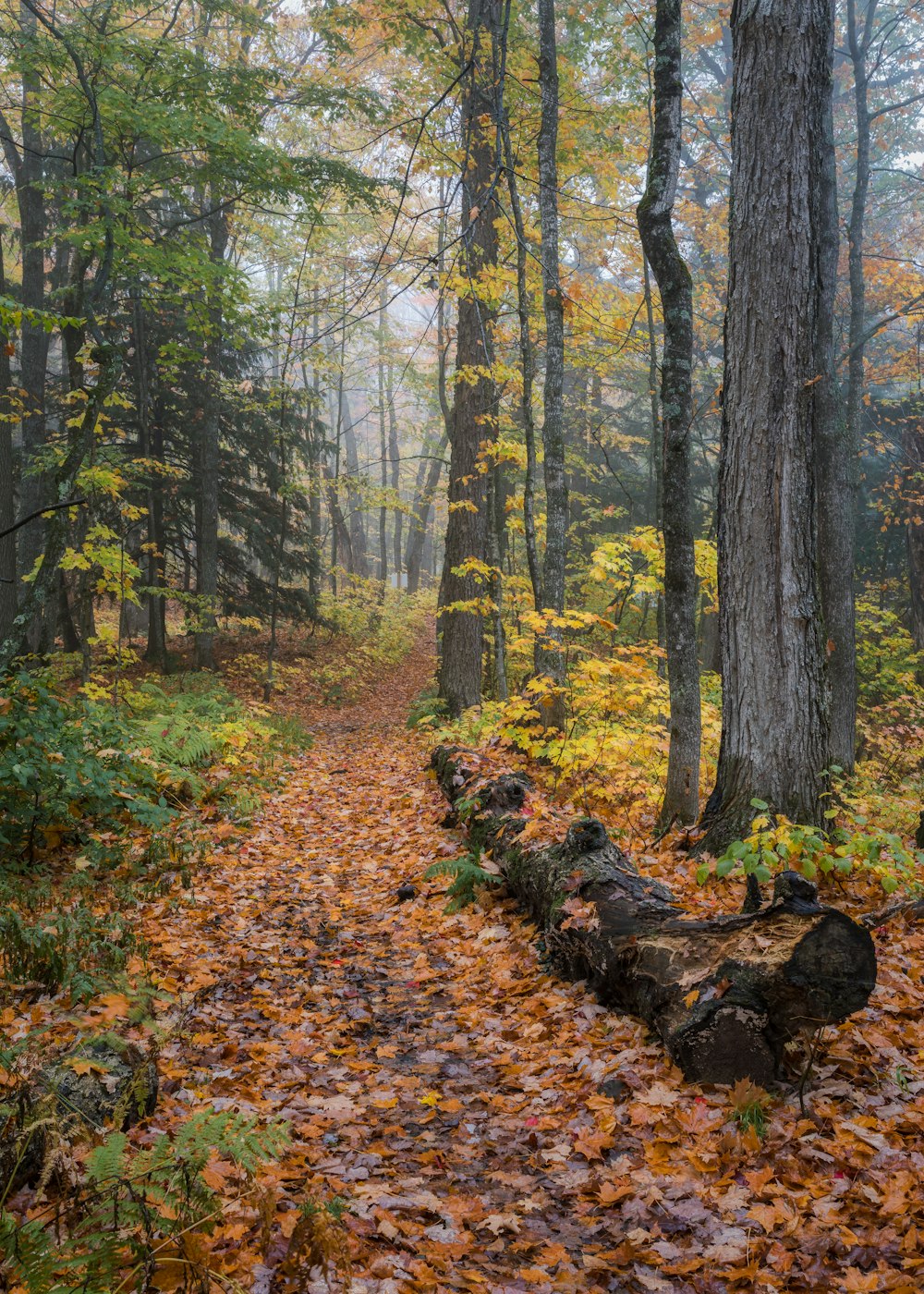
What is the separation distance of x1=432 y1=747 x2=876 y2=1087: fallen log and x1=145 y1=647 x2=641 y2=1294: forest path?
0.31 m

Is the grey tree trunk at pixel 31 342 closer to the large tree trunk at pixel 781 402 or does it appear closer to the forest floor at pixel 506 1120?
the forest floor at pixel 506 1120

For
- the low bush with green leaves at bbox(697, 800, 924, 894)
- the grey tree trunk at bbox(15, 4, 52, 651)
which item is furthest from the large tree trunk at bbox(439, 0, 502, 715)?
the low bush with green leaves at bbox(697, 800, 924, 894)

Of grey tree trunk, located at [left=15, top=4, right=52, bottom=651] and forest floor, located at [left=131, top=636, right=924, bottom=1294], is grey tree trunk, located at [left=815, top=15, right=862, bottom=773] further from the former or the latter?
grey tree trunk, located at [left=15, top=4, right=52, bottom=651]

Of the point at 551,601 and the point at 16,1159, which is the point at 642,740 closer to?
the point at 551,601

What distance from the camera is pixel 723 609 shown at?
5188 millimetres

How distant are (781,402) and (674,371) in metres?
1.26

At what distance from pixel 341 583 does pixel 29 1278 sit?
2868 centimetres

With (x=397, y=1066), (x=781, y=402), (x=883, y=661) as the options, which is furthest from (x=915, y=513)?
(x=397, y=1066)

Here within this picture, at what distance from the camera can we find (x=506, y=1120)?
3.28 m

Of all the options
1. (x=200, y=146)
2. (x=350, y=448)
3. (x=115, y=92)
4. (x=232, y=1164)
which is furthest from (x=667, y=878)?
(x=350, y=448)

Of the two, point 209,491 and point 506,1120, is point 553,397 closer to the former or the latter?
point 506,1120

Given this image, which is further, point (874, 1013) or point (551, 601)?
point (551, 601)

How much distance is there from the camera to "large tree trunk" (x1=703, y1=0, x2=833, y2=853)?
4.88 m

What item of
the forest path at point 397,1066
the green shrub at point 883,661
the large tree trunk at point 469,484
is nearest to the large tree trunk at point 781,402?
the forest path at point 397,1066
